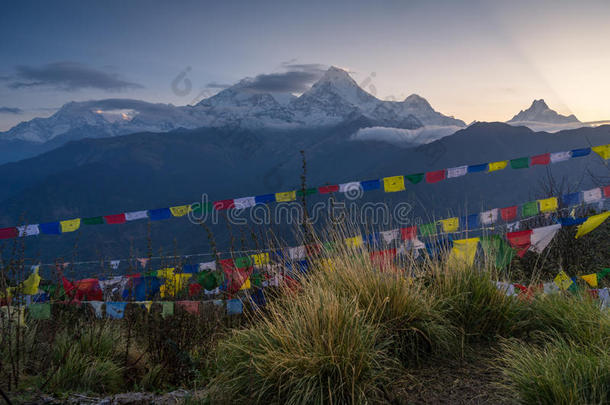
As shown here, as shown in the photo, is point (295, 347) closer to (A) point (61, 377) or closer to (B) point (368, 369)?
(B) point (368, 369)

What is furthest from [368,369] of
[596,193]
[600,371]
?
[596,193]

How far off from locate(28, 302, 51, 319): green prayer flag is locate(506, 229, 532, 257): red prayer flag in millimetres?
7409

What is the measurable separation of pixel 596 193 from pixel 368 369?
10.9 metres

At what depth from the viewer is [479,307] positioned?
442cm

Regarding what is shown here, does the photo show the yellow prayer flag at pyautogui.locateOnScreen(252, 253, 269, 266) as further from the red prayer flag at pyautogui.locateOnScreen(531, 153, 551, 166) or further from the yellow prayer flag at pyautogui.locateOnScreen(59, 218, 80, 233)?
the red prayer flag at pyautogui.locateOnScreen(531, 153, 551, 166)

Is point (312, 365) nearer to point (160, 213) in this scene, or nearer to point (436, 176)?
point (160, 213)

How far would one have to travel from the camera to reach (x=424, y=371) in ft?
12.6

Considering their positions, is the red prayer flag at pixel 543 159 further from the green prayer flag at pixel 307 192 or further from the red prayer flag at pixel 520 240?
the green prayer flag at pixel 307 192

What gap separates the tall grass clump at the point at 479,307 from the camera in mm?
4422

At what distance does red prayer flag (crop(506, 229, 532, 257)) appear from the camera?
25.0ft

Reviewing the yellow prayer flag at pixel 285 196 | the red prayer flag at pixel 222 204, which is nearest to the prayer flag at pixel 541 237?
the yellow prayer flag at pixel 285 196

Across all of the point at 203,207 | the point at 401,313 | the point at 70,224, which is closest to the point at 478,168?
the point at 203,207

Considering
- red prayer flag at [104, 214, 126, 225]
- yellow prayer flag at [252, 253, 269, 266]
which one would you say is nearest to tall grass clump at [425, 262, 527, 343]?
yellow prayer flag at [252, 253, 269, 266]

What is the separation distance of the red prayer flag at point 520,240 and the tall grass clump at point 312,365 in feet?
16.5
